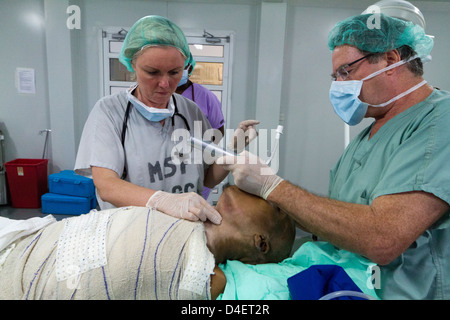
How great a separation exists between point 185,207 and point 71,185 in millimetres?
2878

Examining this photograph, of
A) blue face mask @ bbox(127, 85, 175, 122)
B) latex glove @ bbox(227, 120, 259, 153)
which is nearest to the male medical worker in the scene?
latex glove @ bbox(227, 120, 259, 153)

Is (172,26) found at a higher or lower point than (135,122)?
higher

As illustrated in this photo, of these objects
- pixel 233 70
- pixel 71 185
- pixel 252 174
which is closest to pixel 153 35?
pixel 252 174

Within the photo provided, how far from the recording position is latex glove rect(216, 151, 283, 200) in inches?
40.1

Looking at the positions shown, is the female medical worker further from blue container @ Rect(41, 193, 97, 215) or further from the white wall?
the white wall

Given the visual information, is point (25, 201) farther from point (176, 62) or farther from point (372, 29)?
point (372, 29)

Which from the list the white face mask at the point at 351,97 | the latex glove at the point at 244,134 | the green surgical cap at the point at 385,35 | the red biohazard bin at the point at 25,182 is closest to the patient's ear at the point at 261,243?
the latex glove at the point at 244,134

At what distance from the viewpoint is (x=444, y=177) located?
79 centimetres

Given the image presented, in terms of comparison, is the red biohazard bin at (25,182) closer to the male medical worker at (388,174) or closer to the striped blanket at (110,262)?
the striped blanket at (110,262)

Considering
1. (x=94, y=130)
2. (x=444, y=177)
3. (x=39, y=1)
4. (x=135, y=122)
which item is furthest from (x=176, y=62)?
(x=39, y=1)

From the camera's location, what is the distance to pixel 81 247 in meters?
0.88

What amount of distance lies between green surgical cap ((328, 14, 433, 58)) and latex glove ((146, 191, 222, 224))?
0.85 meters

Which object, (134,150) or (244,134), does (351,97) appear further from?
(134,150)
